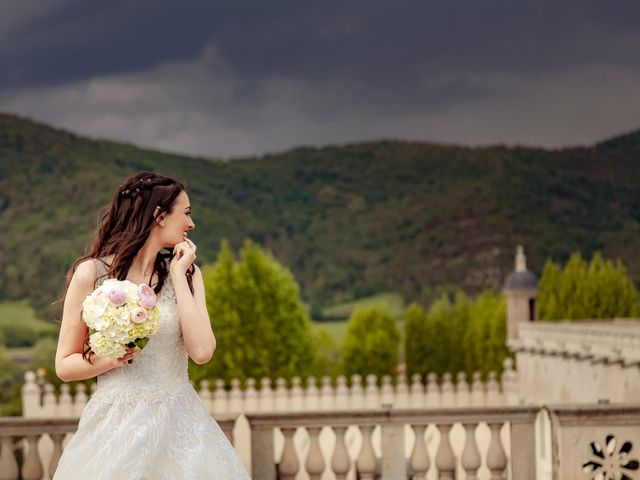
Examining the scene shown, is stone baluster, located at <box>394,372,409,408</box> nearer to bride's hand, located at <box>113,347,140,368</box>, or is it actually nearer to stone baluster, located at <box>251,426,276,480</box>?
stone baluster, located at <box>251,426,276,480</box>

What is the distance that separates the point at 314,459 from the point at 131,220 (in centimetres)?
371

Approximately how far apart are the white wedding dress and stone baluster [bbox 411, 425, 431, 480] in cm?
339

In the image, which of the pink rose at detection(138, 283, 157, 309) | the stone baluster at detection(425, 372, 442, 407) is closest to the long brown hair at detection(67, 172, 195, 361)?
the pink rose at detection(138, 283, 157, 309)

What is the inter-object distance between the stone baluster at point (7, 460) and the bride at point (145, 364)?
130 inches

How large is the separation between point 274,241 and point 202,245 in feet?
29.6

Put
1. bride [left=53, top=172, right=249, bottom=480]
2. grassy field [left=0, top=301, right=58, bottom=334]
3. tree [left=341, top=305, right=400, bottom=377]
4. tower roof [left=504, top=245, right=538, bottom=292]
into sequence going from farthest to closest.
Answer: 1. grassy field [left=0, top=301, right=58, bottom=334]
2. tree [left=341, top=305, right=400, bottom=377]
3. tower roof [left=504, top=245, right=538, bottom=292]
4. bride [left=53, top=172, right=249, bottom=480]

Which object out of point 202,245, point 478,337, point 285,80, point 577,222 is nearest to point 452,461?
point 478,337

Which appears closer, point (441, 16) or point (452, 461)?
point (452, 461)

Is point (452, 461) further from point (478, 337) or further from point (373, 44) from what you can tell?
point (373, 44)

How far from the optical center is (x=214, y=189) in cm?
11381

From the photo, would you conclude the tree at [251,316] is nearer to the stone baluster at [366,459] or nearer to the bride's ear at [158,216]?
the stone baluster at [366,459]

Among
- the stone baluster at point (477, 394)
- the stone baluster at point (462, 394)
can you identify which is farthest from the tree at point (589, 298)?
the stone baluster at point (462, 394)

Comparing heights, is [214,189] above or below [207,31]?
below

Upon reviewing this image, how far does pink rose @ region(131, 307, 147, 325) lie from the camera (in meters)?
4.93
